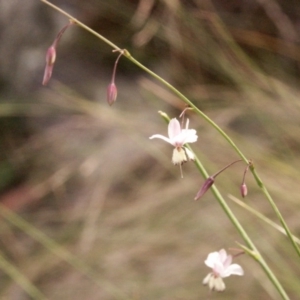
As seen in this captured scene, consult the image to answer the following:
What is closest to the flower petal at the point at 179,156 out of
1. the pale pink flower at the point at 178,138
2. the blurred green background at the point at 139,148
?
the pale pink flower at the point at 178,138

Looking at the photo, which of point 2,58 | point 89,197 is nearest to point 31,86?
point 2,58

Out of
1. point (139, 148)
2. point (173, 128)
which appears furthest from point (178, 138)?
point (139, 148)

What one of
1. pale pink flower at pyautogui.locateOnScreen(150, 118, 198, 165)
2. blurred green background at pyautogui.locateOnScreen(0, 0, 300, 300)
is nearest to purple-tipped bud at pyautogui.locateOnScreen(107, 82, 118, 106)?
pale pink flower at pyautogui.locateOnScreen(150, 118, 198, 165)

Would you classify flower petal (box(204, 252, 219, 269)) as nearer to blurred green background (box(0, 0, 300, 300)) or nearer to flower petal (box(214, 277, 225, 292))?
flower petal (box(214, 277, 225, 292))

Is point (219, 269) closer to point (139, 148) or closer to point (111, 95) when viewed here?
point (111, 95)

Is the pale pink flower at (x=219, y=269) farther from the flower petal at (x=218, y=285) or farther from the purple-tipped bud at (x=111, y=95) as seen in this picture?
the purple-tipped bud at (x=111, y=95)

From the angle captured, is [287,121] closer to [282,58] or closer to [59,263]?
[282,58]
